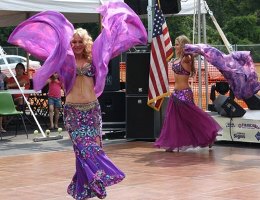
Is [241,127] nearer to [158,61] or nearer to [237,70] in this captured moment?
[237,70]

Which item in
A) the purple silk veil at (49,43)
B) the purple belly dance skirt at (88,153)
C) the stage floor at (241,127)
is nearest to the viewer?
the purple silk veil at (49,43)

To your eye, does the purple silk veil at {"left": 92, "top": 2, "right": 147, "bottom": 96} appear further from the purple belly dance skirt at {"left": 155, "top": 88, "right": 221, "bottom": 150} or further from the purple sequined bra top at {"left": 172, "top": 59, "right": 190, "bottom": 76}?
the purple belly dance skirt at {"left": 155, "top": 88, "right": 221, "bottom": 150}

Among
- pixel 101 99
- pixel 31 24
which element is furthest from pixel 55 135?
pixel 31 24

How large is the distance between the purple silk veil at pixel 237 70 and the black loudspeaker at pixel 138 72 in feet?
5.59

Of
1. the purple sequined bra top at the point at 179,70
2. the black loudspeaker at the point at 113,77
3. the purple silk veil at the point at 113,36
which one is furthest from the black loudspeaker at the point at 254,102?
the purple silk veil at the point at 113,36

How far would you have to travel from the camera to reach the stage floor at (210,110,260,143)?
11750 mm

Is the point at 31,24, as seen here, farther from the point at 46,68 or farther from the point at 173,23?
the point at 173,23

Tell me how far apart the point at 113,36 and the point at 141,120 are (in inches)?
237

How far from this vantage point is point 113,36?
6867mm

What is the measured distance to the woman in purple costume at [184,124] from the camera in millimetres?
11102

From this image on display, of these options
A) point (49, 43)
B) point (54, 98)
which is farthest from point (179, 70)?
point (54, 98)

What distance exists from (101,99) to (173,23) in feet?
101

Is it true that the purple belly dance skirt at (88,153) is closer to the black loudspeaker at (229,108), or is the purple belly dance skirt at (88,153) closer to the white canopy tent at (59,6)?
the black loudspeaker at (229,108)

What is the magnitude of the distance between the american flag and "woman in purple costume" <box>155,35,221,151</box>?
2.11 ft
